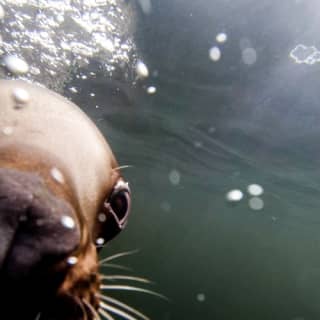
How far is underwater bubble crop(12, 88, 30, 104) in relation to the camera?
271cm

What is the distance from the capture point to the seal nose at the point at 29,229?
4.83 feet

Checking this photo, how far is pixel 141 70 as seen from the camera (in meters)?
12.1

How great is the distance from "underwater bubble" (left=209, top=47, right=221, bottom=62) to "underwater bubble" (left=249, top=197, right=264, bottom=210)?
18925 millimetres

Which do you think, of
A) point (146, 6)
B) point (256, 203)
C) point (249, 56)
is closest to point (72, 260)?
point (146, 6)

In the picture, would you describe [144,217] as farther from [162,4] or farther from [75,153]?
[75,153]

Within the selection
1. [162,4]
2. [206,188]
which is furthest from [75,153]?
[206,188]

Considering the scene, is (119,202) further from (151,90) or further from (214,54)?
(151,90)

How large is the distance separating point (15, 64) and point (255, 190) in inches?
629

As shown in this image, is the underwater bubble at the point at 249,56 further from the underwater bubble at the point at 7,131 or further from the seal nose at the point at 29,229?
the seal nose at the point at 29,229

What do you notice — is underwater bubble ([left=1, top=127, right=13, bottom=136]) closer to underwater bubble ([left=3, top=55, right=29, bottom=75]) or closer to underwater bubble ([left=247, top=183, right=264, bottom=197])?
underwater bubble ([left=3, top=55, right=29, bottom=75])

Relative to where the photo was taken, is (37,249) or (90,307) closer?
(37,249)

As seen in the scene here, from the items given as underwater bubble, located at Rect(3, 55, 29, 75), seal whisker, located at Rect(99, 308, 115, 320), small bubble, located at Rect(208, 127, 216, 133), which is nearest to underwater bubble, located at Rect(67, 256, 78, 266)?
seal whisker, located at Rect(99, 308, 115, 320)

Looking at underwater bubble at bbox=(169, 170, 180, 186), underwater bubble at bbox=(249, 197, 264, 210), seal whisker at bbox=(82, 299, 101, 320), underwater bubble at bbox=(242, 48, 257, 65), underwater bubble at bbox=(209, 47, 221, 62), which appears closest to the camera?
seal whisker at bbox=(82, 299, 101, 320)

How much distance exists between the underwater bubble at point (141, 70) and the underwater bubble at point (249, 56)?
277 centimetres
